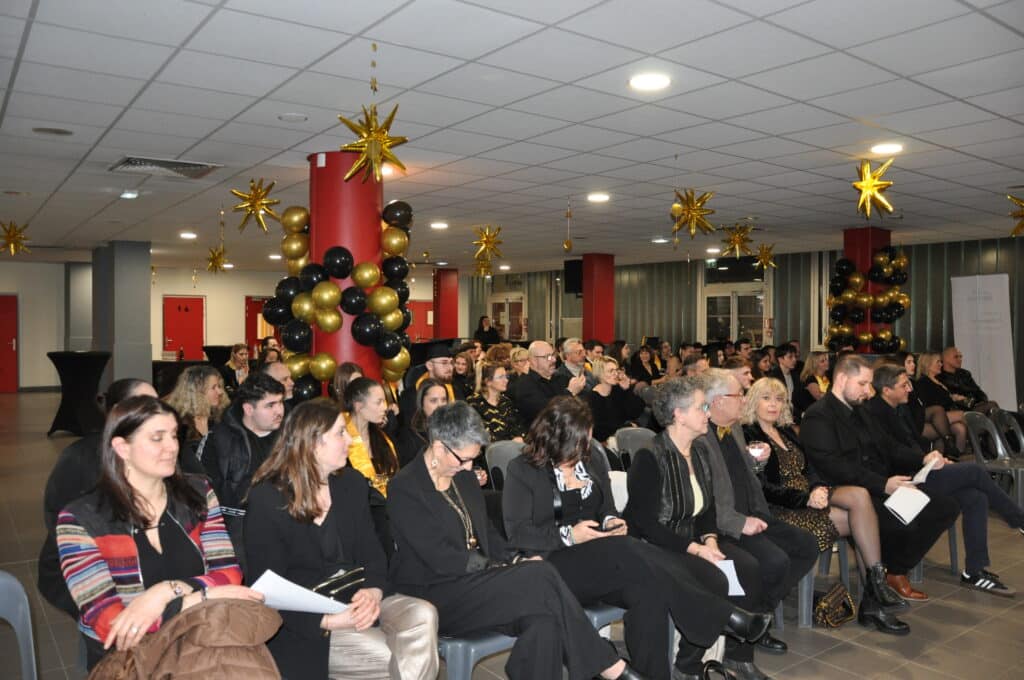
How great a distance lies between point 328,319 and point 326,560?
4116 mm

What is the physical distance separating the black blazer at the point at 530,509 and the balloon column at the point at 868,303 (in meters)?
10.2

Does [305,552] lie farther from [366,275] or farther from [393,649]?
[366,275]

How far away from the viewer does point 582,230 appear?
44.5 feet

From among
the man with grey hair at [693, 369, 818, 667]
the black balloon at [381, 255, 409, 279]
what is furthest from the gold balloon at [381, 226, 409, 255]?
the man with grey hair at [693, 369, 818, 667]

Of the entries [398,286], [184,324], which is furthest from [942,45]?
[184,324]

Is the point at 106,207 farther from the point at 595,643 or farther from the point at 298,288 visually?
the point at 595,643

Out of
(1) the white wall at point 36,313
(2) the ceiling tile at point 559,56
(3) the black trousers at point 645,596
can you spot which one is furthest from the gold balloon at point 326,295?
(1) the white wall at point 36,313

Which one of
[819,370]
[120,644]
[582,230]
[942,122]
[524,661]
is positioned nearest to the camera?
[120,644]

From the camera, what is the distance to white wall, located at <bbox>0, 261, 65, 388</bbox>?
2038 cm

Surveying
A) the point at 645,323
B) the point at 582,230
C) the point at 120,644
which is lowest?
the point at 120,644

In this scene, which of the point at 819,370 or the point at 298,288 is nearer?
the point at 298,288

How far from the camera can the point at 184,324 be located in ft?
76.8

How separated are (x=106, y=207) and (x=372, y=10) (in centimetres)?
848

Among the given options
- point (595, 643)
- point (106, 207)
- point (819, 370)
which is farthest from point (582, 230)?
point (595, 643)
